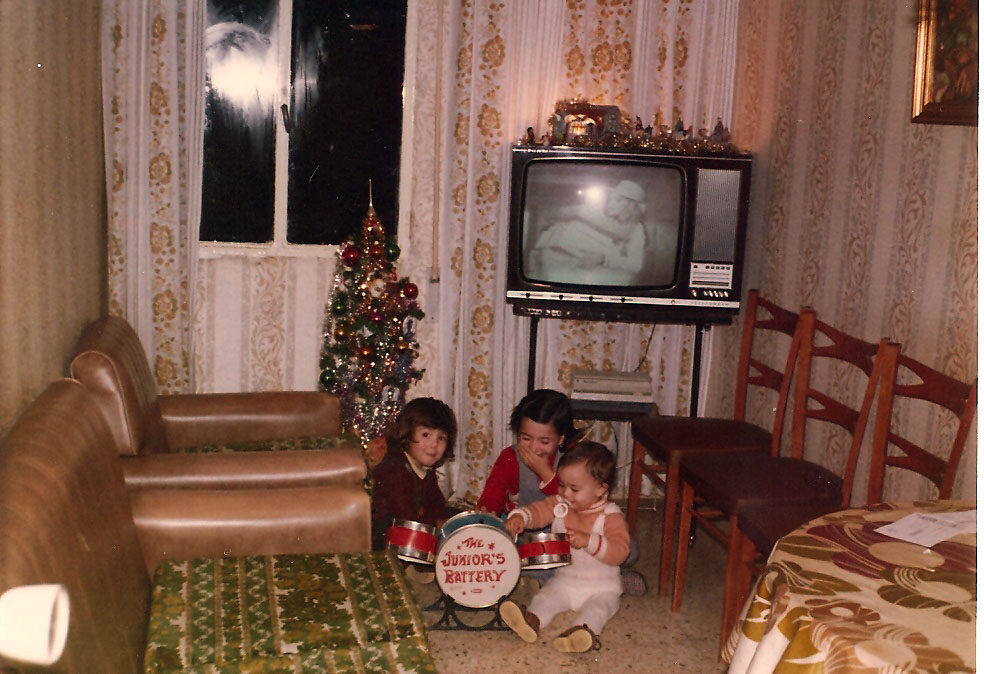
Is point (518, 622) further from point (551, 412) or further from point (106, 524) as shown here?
point (106, 524)

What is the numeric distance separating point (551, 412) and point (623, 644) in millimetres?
747

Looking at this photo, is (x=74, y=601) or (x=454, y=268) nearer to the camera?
(x=74, y=601)

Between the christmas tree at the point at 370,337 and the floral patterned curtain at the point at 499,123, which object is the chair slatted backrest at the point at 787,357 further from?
the christmas tree at the point at 370,337

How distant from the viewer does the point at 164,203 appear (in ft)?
11.9

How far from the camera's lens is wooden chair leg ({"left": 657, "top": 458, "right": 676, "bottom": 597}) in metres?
3.04

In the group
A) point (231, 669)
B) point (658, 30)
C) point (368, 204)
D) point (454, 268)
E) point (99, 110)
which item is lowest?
point (231, 669)

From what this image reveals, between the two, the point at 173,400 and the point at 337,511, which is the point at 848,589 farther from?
the point at 173,400

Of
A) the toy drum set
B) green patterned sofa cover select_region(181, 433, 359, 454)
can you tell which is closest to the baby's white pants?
the toy drum set

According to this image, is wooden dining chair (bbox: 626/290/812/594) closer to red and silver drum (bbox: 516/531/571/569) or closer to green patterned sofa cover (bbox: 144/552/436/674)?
red and silver drum (bbox: 516/531/571/569)

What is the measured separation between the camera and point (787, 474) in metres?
2.70

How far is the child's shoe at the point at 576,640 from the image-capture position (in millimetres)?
2674

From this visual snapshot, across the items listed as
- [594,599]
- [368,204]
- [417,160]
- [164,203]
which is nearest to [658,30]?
[417,160]

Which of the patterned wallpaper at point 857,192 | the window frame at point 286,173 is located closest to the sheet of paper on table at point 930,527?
the patterned wallpaper at point 857,192

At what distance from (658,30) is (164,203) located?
6.76ft
